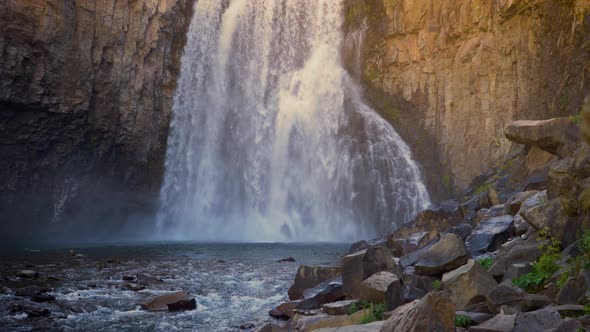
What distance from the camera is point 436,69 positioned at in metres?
34.3

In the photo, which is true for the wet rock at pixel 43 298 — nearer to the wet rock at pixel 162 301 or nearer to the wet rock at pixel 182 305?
the wet rock at pixel 162 301

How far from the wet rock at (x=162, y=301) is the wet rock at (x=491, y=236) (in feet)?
21.2

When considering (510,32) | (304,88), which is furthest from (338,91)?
(510,32)

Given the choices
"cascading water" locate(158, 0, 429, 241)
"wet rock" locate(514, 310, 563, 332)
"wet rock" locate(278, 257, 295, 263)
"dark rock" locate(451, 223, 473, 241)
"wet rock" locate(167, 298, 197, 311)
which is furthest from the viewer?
"cascading water" locate(158, 0, 429, 241)

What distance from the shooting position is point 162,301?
12367mm

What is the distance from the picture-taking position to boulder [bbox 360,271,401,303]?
8906 millimetres

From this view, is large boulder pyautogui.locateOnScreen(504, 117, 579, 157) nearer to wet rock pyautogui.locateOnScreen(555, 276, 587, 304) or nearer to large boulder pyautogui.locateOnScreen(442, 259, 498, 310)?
large boulder pyautogui.locateOnScreen(442, 259, 498, 310)

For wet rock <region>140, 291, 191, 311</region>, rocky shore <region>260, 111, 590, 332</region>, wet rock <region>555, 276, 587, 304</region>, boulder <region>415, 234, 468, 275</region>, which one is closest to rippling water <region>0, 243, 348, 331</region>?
wet rock <region>140, 291, 191, 311</region>

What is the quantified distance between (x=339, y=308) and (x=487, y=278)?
2.80m

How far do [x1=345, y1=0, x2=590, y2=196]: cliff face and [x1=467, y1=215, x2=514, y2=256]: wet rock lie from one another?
15.2m

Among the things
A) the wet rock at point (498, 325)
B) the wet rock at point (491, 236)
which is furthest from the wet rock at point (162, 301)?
the wet rock at point (498, 325)

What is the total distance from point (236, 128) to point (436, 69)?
13.7 metres

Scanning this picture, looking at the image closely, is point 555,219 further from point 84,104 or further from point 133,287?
point 84,104

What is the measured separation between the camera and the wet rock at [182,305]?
12055 millimetres
